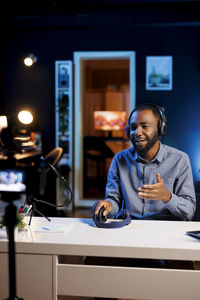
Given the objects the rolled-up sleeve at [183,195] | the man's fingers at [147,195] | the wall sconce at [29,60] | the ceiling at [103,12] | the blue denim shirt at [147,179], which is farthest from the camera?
the wall sconce at [29,60]

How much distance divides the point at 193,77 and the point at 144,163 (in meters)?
3.78

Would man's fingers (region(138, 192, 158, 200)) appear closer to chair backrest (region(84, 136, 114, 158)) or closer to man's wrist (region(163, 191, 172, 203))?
man's wrist (region(163, 191, 172, 203))

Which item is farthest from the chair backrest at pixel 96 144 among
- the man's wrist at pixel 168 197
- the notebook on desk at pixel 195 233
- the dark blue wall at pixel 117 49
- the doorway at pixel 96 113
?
the notebook on desk at pixel 195 233

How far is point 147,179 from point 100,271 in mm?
735

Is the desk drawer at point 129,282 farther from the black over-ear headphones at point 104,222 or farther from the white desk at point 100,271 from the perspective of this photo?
the black over-ear headphones at point 104,222

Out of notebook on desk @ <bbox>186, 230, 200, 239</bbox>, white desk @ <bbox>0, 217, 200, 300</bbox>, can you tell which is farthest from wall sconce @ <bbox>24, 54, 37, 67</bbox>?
notebook on desk @ <bbox>186, 230, 200, 239</bbox>

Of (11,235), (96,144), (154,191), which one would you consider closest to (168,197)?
(154,191)

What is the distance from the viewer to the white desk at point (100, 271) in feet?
4.71

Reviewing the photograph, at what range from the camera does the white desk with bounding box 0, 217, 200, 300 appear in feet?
4.71

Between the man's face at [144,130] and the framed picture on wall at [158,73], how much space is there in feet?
11.9

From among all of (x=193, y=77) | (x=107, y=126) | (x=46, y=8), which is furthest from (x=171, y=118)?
(x=46, y=8)

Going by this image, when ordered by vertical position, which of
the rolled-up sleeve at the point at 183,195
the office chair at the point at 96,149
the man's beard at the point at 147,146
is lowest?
the office chair at the point at 96,149

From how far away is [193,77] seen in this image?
18.1 feet

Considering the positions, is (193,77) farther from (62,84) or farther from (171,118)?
(62,84)
